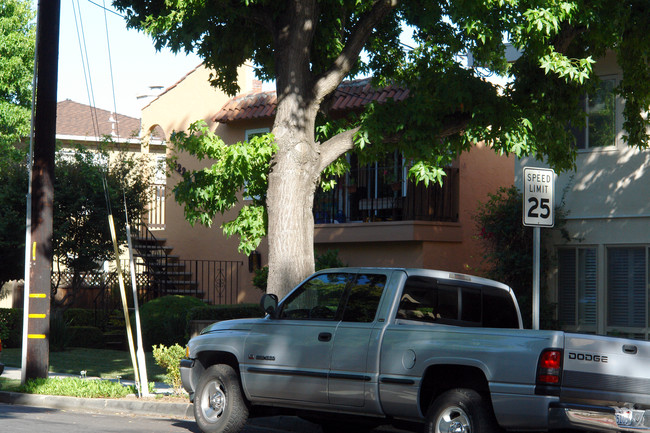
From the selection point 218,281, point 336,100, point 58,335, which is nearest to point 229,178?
point 336,100

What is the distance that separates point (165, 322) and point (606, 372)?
13906mm

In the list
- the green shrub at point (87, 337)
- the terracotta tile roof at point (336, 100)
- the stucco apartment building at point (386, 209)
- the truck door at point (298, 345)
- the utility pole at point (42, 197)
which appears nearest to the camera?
the truck door at point (298, 345)

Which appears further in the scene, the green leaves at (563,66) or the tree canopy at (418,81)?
the tree canopy at (418,81)

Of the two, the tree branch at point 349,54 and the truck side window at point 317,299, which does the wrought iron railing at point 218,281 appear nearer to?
the tree branch at point 349,54

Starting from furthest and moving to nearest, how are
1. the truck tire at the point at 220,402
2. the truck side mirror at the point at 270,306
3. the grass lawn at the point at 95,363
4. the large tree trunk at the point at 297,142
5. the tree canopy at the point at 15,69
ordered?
the tree canopy at the point at 15,69
the grass lawn at the point at 95,363
the large tree trunk at the point at 297,142
the truck tire at the point at 220,402
the truck side mirror at the point at 270,306

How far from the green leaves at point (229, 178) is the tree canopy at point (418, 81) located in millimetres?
121

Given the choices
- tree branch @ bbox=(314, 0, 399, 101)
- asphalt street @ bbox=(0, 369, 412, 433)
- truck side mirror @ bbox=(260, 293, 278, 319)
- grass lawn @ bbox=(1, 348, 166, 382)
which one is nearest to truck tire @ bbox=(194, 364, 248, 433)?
asphalt street @ bbox=(0, 369, 412, 433)

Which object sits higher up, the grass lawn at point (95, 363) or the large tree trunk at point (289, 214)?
the large tree trunk at point (289, 214)

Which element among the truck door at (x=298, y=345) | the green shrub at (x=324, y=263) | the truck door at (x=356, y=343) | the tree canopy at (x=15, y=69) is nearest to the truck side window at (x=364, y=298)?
the truck door at (x=356, y=343)

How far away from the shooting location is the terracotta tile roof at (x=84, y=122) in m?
34.9

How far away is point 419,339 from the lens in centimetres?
792

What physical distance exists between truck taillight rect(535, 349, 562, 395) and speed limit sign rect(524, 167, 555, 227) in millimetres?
3165

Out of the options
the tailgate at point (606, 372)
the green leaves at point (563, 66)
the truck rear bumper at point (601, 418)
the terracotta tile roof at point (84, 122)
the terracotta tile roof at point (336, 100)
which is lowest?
the truck rear bumper at point (601, 418)

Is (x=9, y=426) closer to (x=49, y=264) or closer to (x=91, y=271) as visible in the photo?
(x=49, y=264)
